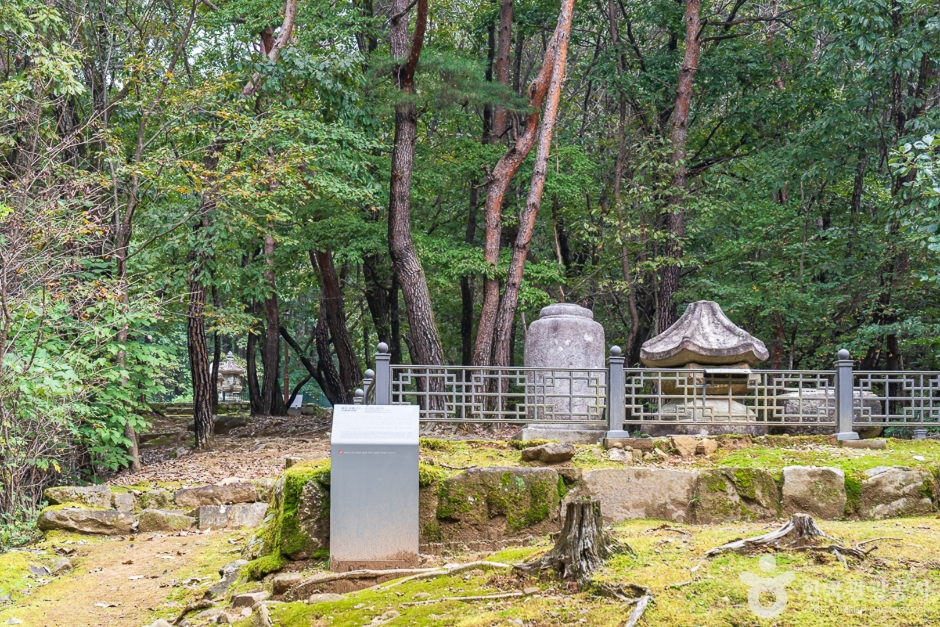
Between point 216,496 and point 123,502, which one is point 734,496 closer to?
point 216,496

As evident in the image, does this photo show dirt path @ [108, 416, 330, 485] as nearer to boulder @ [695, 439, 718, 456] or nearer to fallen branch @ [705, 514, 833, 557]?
boulder @ [695, 439, 718, 456]

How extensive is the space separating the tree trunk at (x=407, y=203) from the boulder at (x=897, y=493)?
8.18 metres

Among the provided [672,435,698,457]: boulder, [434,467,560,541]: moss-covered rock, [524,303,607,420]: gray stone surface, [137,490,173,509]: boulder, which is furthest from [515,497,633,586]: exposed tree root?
[137,490,173,509]: boulder

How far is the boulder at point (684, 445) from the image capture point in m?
8.58

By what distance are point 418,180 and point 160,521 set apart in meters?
8.83

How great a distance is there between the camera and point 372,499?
241 inches

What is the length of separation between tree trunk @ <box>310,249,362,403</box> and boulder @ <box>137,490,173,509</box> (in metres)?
8.48

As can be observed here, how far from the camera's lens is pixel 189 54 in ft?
58.7

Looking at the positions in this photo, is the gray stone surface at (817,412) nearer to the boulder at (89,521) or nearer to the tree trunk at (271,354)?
the boulder at (89,521)

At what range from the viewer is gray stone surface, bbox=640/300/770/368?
982cm

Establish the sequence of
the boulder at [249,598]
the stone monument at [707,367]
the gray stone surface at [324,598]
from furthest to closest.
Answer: the stone monument at [707,367] → the boulder at [249,598] → the gray stone surface at [324,598]

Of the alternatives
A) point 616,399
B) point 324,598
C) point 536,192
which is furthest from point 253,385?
point 324,598

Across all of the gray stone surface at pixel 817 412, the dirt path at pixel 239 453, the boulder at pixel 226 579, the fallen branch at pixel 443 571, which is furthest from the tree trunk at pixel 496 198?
the fallen branch at pixel 443 571

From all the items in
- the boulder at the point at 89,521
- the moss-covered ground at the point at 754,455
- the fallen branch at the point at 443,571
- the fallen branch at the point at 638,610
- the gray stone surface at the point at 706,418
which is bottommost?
the boulder at the point at 89,521
